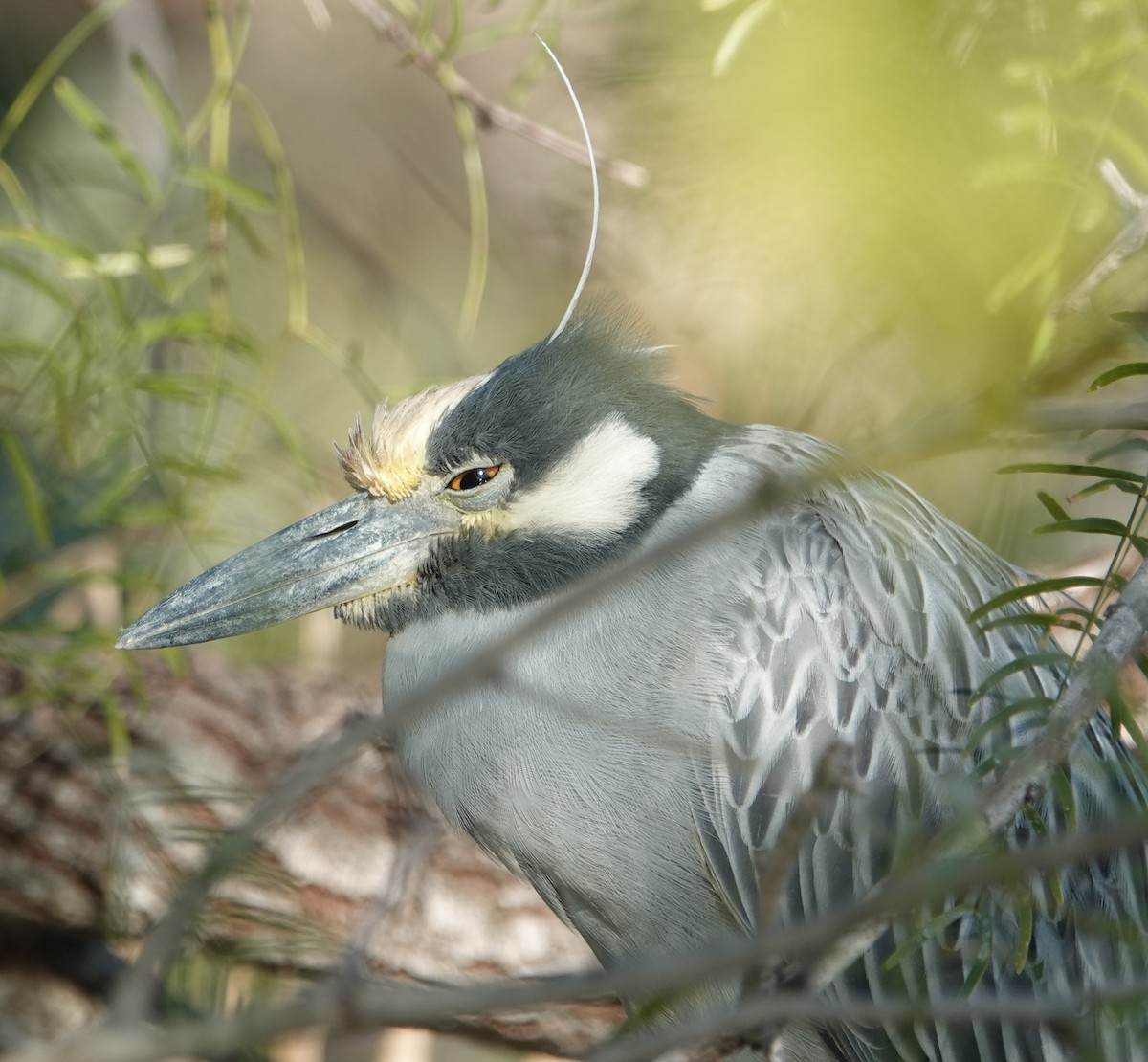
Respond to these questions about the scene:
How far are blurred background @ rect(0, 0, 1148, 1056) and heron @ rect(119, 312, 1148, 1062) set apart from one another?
0.77 feet

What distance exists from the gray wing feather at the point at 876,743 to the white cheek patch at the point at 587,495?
200 mm

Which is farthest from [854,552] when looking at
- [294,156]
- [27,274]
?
[294,156]

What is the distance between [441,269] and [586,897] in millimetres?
3663

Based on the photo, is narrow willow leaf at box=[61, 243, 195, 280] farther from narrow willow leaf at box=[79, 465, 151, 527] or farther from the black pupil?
the black pupil

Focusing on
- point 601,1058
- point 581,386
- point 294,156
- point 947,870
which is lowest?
point 601,1058

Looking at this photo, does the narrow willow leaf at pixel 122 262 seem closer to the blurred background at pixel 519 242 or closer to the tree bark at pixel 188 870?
the blurred background at pixel 519 242

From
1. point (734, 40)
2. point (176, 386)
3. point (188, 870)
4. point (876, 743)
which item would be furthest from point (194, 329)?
point (734, 40)

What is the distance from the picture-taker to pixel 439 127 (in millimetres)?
5316

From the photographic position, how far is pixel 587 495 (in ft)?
6.80

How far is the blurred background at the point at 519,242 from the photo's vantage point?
74 centimetres

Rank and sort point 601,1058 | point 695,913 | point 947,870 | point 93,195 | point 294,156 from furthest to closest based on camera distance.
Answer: point 294,156, point 93,195, point 695,913, point 947,870, point 601,1058

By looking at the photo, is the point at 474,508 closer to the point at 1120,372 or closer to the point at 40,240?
the point at 40,240

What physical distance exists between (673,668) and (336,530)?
62cm

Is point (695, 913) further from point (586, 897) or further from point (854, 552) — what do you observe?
point (854, 552)
